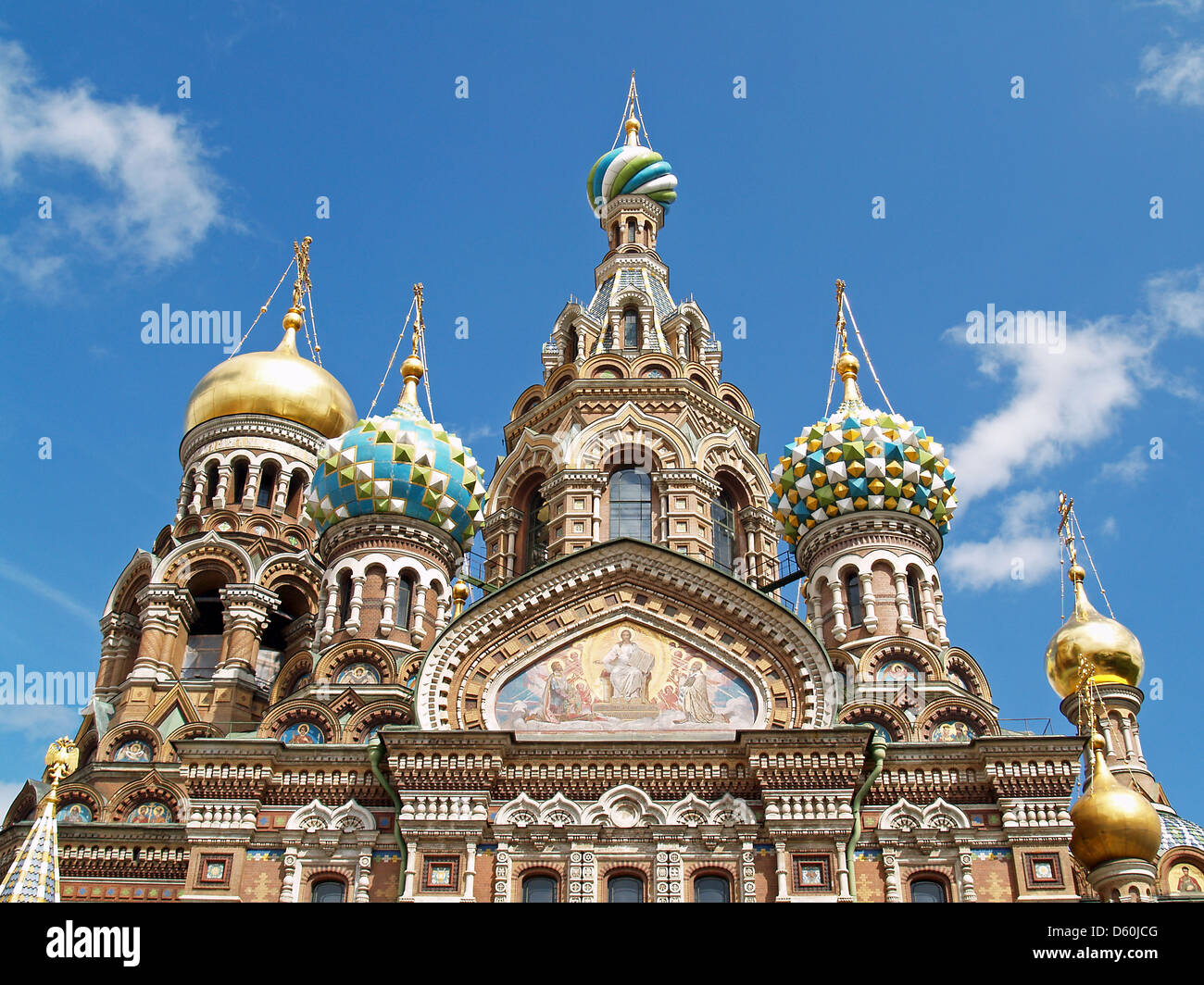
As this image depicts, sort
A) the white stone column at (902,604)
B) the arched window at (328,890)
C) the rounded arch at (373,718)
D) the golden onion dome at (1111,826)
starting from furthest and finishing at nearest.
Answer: the white stone column at (902,604)
the rounded arch at (373,718)
the golden onion dome at (1111,826)
the arched window at (328,890)

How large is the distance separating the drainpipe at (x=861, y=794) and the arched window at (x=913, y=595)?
373 centimetres

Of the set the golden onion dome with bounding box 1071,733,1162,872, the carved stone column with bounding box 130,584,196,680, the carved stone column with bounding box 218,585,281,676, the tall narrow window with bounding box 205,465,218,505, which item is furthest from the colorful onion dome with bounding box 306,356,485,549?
the golden onion dome with bounding box 1071,733,1162,872

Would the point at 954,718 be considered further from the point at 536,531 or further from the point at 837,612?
the point at 536,531

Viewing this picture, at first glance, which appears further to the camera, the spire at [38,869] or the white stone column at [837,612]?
the white stone column at [837,612]

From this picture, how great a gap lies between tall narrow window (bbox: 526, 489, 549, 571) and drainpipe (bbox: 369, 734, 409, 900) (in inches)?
260

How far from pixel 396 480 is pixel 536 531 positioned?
292cm

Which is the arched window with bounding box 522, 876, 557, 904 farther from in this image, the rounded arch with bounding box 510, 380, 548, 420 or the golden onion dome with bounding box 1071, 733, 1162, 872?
the rounded arch with bounding box 510, 380, 548, 420

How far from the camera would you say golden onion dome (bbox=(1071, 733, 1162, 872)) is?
50.0 feet

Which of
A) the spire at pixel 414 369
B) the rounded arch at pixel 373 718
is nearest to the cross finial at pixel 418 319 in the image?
the spire at pixel 414 369

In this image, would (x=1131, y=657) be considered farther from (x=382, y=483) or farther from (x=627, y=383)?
(x=382, y=483)

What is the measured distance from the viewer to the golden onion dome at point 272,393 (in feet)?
84.4

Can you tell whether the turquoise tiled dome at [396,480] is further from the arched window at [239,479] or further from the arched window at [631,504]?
the arched window at [239,479]
